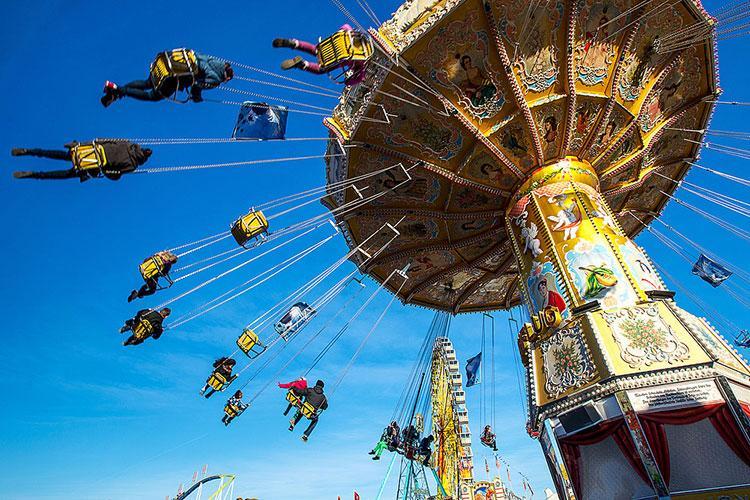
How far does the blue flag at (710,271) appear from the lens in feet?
45.2

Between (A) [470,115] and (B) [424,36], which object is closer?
(B) [424,36]

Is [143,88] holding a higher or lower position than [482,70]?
lower

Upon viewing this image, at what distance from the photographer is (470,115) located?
10.7m

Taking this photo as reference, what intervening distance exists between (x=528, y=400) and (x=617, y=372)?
7.21ft


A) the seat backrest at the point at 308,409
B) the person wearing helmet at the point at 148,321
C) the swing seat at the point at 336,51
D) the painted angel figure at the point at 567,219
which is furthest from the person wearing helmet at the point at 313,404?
the swing seat at the point at 336,51

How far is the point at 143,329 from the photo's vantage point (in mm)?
8930

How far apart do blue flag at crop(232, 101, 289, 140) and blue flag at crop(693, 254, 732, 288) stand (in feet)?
42.5

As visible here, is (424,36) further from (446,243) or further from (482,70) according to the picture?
(446,243)

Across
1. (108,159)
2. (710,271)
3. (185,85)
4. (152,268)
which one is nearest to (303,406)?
(152,268)

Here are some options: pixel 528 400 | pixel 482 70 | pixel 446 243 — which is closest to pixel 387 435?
pixel 446 243

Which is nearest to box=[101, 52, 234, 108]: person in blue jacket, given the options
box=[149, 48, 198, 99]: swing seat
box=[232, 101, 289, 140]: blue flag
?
box=[149, 48, 198, 99]: swing seat

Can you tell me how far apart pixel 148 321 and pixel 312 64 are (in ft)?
18.7

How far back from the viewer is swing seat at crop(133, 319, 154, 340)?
8.90m

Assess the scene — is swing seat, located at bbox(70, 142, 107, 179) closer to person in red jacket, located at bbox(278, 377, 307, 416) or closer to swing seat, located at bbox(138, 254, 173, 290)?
swing seat, located at bbox(138, 254, 173, 290)
